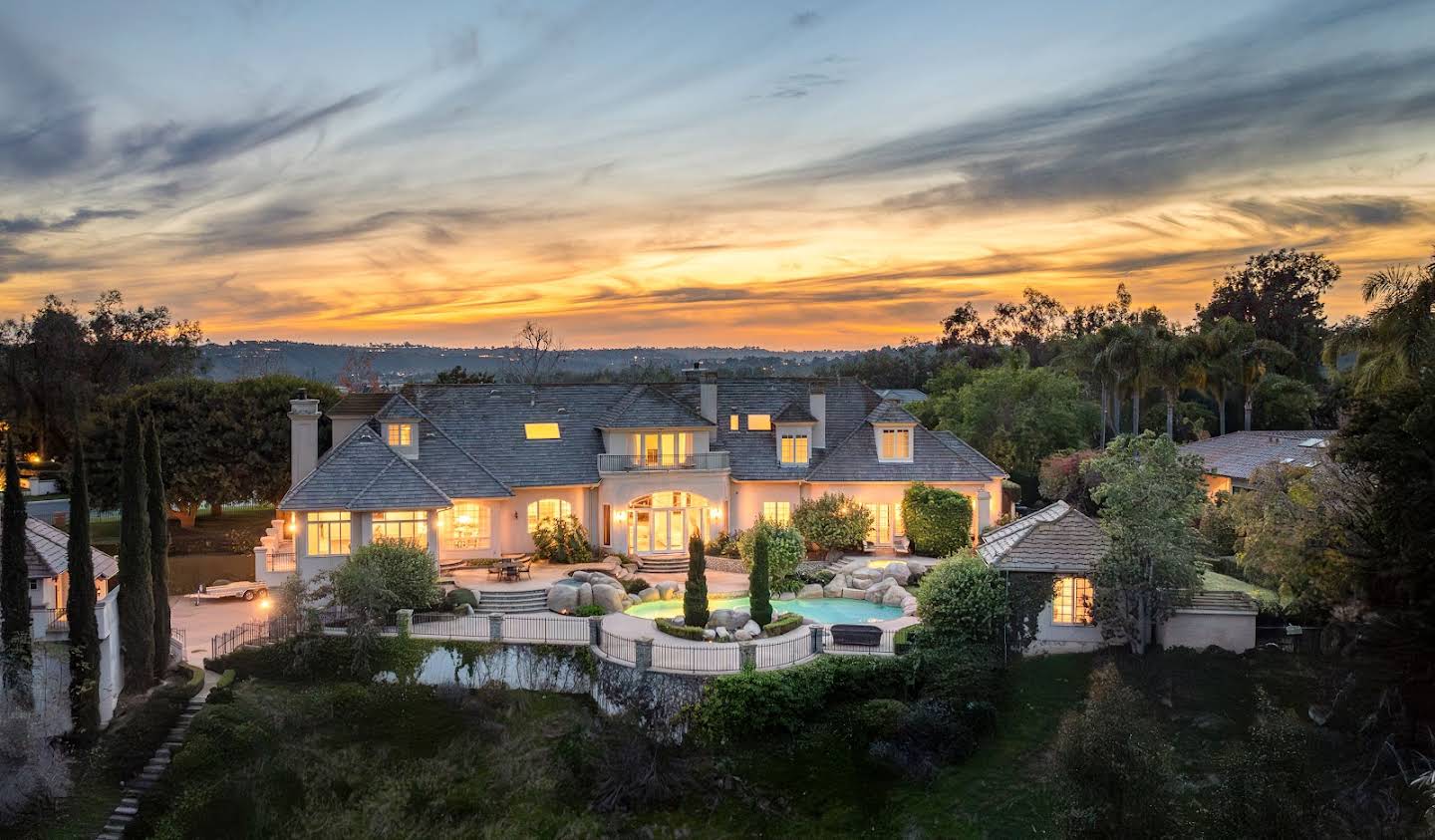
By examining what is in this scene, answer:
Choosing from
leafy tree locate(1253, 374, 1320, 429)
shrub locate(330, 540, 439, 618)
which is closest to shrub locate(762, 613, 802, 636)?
shrub locate(330, 540, 439, 618)

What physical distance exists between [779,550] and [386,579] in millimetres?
12653

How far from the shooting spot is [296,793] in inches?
947

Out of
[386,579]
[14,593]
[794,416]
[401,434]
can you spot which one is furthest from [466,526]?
[14,593]

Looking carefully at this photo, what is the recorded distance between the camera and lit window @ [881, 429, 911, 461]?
3997 centimetres

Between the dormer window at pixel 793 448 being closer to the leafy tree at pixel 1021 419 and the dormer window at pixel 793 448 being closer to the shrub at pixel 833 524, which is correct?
the shrub at pixel 833 524

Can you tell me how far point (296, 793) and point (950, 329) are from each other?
261ft

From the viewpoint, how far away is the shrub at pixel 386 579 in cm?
2798

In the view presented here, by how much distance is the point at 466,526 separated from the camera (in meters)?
37.4

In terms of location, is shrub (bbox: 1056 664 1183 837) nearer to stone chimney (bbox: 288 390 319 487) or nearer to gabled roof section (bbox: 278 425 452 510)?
gabled roof section (bbox: 278 425 452 510)

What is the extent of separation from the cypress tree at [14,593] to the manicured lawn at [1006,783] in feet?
67.3

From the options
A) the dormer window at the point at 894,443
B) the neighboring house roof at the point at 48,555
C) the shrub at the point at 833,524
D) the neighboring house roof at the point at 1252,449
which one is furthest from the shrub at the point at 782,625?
the neighboring house roof at the point at 1252,449

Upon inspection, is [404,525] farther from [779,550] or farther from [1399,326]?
→ [1399,326]

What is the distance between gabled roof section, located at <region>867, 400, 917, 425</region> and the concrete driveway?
2337 centimetres

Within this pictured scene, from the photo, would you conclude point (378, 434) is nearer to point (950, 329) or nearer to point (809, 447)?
point (809, 447)
